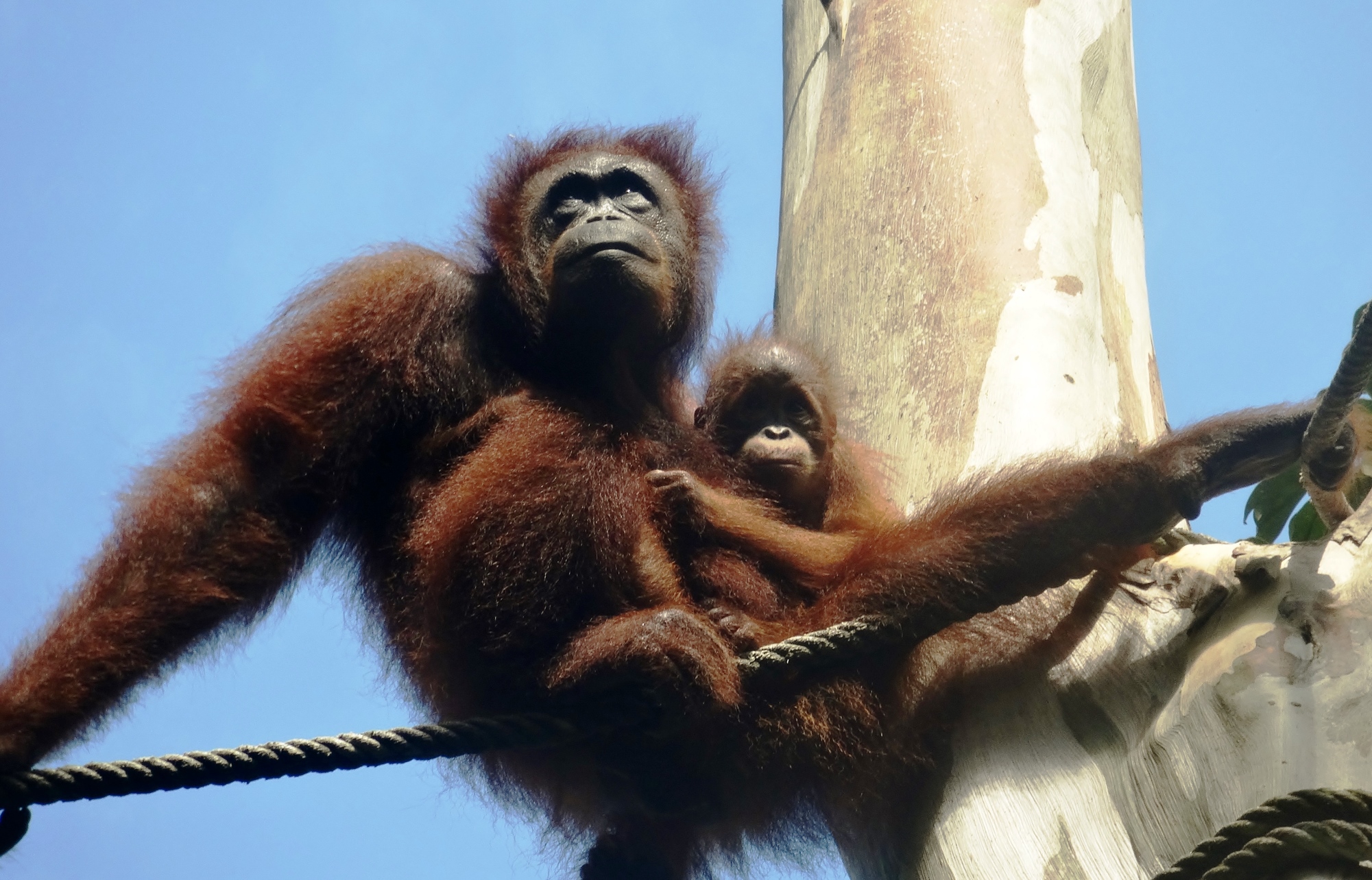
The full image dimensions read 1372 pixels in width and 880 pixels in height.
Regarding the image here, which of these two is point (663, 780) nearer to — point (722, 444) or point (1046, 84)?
point (722, 444)

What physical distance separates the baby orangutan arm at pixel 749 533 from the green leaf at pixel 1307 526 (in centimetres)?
179

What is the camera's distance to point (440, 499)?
4301mm

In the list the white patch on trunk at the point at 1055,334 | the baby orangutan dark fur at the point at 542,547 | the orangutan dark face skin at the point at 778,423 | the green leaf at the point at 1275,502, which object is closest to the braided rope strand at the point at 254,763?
the baby orangutan dark fur at the point at 542,547

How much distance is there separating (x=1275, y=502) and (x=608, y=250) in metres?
2.71

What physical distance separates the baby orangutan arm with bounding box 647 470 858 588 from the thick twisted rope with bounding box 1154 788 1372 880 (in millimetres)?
1615

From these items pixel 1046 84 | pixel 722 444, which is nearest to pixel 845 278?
pixel 722 444

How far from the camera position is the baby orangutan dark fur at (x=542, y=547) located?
13.0 ft

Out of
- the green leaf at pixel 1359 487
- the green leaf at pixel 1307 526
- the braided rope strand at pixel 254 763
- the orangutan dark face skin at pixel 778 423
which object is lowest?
the braided rope strand at pixel 254 763

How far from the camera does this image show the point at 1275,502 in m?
5.10

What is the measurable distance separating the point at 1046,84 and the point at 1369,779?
11.7ft

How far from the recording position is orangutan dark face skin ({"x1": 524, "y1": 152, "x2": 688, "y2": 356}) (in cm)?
490

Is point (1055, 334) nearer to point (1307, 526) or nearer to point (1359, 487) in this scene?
point (1359, 487)

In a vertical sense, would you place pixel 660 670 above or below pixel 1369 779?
above

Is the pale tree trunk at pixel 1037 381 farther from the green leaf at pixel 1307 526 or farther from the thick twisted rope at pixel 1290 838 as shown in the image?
the green leaf at pixel 1307 526
